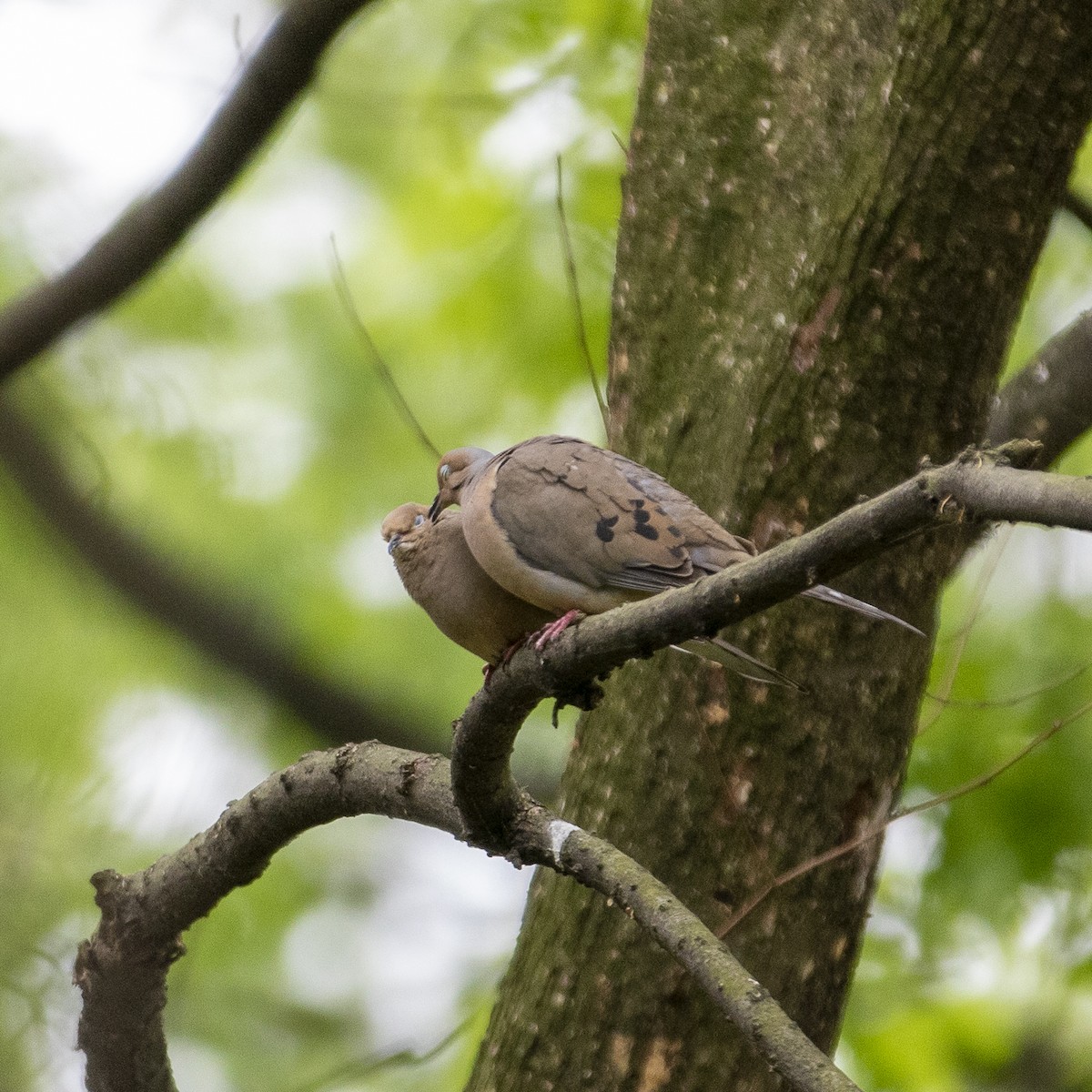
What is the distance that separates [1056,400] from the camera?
3.76 meters

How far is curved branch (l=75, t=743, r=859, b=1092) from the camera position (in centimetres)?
255

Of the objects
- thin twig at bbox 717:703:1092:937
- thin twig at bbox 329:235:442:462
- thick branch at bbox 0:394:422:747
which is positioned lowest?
thin twig at bbox 717:703:1092:937

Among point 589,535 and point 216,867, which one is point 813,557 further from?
point 216,867

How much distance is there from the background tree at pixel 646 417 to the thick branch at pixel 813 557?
1.09m

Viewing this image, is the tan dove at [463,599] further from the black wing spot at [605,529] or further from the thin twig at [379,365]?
the thin twig at [379,365]

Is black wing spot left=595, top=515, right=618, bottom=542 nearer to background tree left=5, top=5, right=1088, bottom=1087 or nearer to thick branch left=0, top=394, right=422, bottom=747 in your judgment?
background tree left=5, top=5, right=1088, bottom=1087

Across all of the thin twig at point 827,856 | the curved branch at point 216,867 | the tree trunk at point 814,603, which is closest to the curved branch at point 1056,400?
the tree trunk at point 814,603

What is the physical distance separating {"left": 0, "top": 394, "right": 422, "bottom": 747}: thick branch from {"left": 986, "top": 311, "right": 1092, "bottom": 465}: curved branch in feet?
6.17

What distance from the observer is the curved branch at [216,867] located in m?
2.55

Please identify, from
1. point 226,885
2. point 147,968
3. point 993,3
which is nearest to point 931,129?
point 993,3

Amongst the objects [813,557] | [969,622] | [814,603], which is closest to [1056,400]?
[969,622]

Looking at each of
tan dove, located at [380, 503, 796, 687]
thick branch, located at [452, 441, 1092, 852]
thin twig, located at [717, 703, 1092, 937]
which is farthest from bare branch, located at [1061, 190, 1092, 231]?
thick branch, located at [452, 441, 1092, 852]

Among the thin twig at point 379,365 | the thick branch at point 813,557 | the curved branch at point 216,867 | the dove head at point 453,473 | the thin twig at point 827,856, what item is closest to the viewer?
the thick branch at point 813,557

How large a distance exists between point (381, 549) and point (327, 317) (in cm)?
135
